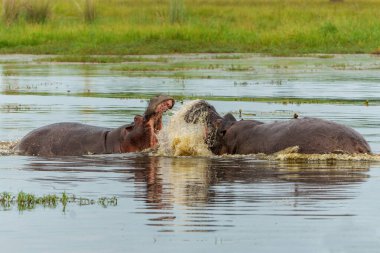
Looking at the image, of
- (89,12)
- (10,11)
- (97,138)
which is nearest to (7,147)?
(97,138)

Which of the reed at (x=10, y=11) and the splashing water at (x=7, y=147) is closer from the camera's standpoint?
the splashing water at (x=7, y=147)

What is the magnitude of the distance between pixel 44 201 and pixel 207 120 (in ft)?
13.5

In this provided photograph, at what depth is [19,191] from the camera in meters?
10.2

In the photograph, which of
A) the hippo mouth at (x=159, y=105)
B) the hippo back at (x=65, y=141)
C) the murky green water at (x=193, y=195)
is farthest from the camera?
the hippo back at (x=65, y=141)

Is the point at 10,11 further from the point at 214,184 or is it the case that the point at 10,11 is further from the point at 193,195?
the point at 193,195

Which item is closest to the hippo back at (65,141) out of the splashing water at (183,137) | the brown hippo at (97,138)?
the brown hippo at (97,138)

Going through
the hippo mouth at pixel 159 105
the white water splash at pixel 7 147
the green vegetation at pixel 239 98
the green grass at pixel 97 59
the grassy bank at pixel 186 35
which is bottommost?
the white water splash at pixel 7 147

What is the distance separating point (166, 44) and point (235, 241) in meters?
29.4

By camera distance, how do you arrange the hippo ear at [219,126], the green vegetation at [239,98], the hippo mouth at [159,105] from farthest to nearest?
the green vegetation at [239,98] → the hippo ear at [219,126] → the hippo mouth at [159,105]

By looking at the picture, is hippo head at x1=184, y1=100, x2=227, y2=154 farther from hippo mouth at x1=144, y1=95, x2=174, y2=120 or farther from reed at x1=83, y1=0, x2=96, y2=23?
reed at x1=83, y1=0, x2=96, y2=23

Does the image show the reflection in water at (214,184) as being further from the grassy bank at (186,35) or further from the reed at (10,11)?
the reed at (10,11)

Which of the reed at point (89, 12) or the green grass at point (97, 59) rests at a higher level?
the reed at point (89, 12)

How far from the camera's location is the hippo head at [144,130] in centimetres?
1304

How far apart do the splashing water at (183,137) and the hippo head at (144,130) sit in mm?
118
